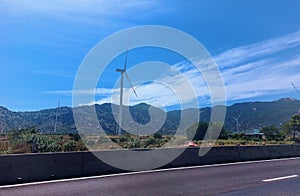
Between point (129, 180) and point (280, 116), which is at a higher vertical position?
point (280, 116)

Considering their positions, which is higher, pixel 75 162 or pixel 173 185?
pixel 75 162

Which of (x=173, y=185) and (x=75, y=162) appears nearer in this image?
(x=173, y=185)

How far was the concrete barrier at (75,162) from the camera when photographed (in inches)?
328

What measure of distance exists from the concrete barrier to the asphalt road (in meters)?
0.50

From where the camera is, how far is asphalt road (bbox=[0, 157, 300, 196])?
24.1 ft

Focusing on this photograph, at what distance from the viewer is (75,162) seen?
31.5ft

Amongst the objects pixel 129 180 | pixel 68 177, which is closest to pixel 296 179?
pixel 129 180

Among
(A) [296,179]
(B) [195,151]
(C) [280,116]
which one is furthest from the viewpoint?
(C) [280,116]

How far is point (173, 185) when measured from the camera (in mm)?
8250

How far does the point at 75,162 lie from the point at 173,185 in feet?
10.2

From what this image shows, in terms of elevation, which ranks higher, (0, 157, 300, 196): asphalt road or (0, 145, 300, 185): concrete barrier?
(0, 145, 300, 185): concrete barrier

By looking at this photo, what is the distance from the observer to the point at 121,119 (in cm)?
2598

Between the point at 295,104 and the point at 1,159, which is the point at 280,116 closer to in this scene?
the point at 295,104

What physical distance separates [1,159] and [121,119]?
17.9 m
